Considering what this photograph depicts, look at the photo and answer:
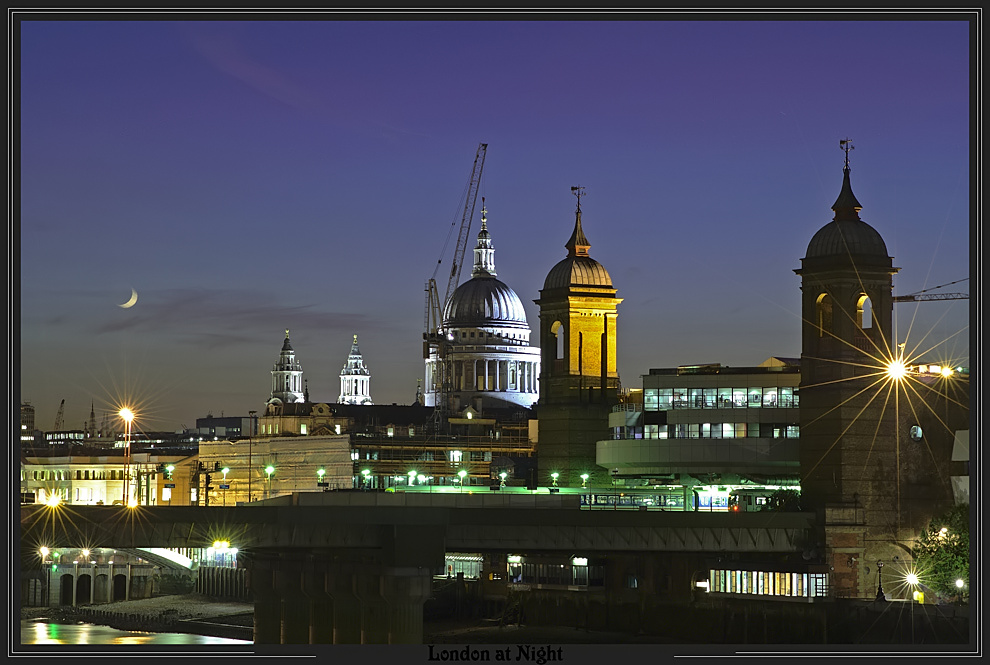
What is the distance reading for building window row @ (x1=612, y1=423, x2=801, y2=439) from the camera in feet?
461

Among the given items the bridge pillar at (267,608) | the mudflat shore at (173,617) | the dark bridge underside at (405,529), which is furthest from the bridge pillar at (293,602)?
the mudflat shore at (173,617)

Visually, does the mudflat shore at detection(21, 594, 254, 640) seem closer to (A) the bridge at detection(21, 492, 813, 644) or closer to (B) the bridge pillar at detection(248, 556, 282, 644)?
(B) the bridge pillar at detection(248, 556, 282, 644)

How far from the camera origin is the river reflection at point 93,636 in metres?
156

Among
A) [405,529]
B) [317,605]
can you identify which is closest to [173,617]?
[317,605]

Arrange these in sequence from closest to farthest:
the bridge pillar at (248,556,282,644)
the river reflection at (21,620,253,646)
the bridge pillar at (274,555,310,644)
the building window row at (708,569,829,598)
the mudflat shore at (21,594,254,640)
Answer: the bridge pillar at (274,555,310,644), the building window row at (708,569,829,598), the bridge pillar at (248,556,282,644), the river reflection at (21,620,253,646), the mudflat shore at (21,594,254,640)

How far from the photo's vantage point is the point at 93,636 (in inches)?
6526

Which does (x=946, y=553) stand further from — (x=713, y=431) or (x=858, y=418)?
(x=713, y=431)

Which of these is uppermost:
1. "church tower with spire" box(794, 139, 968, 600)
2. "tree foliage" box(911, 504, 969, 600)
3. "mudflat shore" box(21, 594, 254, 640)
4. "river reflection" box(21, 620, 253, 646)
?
"church tower with spire" box(794, 139, 968, 600)

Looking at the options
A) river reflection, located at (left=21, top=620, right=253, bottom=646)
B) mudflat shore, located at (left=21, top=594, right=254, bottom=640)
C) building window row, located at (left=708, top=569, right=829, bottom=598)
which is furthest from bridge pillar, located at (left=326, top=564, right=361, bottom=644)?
mudflat shore, located at (left=21, top=594, right=254, bottom=640)

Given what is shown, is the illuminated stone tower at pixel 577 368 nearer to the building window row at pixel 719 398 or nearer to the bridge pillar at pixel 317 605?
the building window row at pixel 719 398

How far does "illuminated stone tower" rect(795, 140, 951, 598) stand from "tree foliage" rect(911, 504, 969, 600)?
2.84 m

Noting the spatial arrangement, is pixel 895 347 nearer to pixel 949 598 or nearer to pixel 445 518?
pixel 949 598
